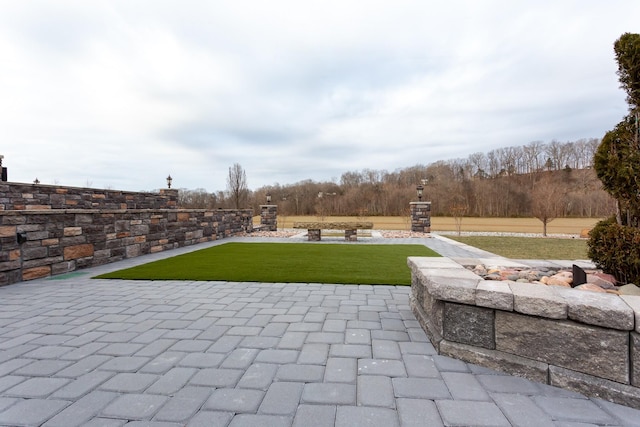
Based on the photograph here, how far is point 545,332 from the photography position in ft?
5.64

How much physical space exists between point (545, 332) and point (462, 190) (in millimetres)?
24767

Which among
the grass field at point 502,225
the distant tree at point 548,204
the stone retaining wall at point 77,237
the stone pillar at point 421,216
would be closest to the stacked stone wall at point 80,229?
the stone retaining wall at point 77,237

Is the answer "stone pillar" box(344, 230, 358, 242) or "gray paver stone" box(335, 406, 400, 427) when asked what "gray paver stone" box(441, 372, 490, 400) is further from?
"stone pillar" box(344, 230, 358, 242)

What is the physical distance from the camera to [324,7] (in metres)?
5.32

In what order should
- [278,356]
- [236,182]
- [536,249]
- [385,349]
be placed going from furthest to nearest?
1. [236,182]
2. [536,249]
3. [385,349]
4. [278,356]

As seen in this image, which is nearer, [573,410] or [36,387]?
[573,410]

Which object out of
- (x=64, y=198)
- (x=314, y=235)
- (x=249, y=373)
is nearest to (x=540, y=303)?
(x=249, y=373)

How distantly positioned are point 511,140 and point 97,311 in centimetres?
2851

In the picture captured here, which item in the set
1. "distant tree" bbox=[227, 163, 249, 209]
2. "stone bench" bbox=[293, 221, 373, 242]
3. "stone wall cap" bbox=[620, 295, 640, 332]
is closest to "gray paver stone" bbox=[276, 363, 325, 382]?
"stone wall cap" bbox=[620, 295, 640, 332]

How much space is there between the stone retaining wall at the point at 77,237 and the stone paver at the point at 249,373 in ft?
4.69

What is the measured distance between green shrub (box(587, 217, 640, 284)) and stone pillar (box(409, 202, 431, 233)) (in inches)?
390

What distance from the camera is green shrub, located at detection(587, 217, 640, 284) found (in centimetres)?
240

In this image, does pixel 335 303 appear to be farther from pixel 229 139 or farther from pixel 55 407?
pixel 229 139

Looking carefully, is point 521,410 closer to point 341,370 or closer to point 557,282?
point 341,370
